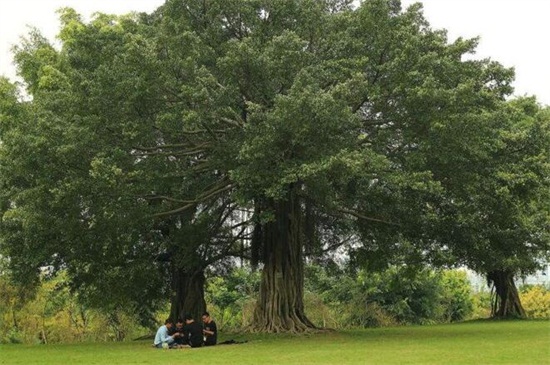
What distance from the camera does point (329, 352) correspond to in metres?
14.2

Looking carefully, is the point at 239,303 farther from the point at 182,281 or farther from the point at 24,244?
the point at 24,244

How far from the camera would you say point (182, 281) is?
25141 mm

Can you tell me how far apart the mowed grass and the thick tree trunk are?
13365 millimetres

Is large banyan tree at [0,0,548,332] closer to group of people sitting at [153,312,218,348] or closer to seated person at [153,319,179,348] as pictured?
group of people sitting at [153,312,218,348]

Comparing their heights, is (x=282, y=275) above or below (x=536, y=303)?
above

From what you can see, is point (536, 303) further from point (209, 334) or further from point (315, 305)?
point (209, 334)

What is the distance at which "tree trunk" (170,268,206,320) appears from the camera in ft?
80.6

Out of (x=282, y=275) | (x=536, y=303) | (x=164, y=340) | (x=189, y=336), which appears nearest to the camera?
(x=189, y=336)

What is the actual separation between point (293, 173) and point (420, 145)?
149 inches

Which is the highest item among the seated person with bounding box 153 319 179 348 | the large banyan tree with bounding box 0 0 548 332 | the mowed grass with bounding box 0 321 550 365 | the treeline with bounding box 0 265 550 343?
the large banyan tree with bounding box 0 0 548 332

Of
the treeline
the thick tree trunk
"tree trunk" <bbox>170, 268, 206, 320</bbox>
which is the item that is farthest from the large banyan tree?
the thick tree trunk

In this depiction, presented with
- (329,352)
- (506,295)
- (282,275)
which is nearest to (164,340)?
(329,352)

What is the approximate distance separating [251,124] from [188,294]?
34.2 feet

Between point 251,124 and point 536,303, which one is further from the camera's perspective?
point 536,303
